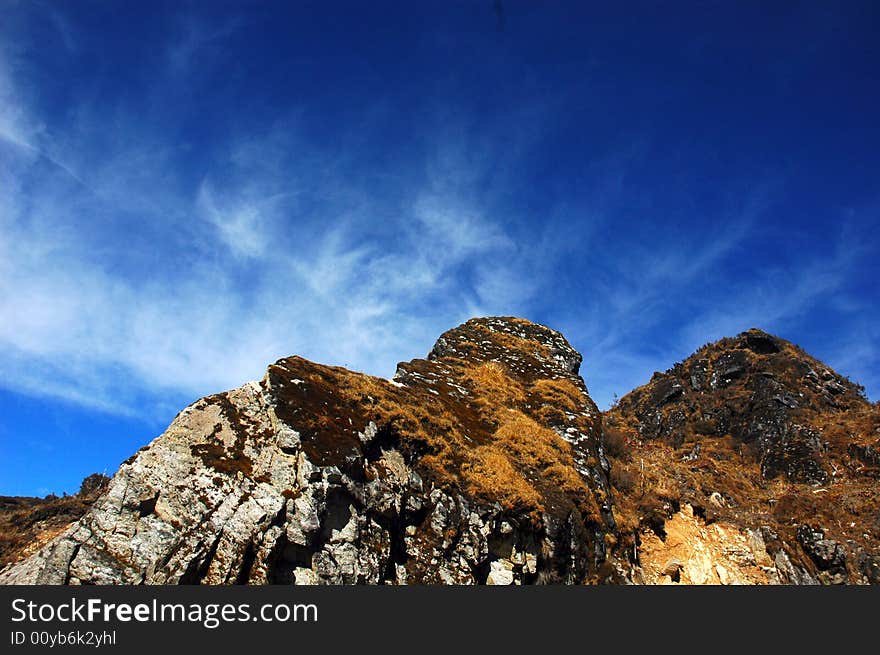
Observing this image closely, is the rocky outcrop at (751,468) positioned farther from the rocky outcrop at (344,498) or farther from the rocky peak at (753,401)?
the rocky outcrop at (344,498)

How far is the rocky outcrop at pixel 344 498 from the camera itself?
12.1 meters

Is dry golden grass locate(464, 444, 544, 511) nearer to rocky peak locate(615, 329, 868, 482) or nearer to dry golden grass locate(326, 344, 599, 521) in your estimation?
dry golden grass locate(326, 344, 599, 521)

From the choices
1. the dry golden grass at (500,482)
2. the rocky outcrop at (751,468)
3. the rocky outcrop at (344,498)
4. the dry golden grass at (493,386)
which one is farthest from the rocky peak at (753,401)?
the dry golden grass at (500,482)

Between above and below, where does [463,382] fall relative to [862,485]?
above

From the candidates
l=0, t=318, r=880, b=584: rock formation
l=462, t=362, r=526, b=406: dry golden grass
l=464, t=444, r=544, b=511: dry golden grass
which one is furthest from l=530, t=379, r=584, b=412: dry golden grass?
l=464, t=444, r=544, b=511: dry golden grass

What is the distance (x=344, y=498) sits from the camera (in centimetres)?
1473

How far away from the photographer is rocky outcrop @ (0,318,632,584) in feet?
39.8

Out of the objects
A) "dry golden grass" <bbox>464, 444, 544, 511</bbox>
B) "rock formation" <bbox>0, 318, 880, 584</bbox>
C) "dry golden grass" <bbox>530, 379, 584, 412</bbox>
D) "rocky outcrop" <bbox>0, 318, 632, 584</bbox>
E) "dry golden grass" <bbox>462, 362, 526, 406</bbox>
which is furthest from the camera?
"dry golden grass" <bbox>530, 379, 584, 412</bbox>

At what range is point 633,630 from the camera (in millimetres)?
10148

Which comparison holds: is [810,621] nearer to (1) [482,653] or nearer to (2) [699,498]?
(1) [482,653]

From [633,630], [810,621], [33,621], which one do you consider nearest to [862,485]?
[810,621]

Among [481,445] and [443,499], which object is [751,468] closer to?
[481,445]

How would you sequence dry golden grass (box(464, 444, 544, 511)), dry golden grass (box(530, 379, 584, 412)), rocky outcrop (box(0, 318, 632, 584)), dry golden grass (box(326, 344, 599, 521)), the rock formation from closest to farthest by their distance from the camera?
1. rocky outcrop (box(0, 318, 632, 584))
2. the rock formation
3. dry golden grass (box(464, 444, 544, 511))
4. dry golden grass (box(326, 344, 599, 521))
5. dry golden grass (box(530, 379, 584, 412))

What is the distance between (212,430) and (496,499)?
922cm
